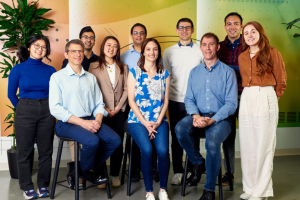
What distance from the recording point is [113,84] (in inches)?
121

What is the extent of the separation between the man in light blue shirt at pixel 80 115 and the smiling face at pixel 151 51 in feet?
2.07

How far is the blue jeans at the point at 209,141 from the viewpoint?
8.31ft

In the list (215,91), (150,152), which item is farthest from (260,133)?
(150,152)

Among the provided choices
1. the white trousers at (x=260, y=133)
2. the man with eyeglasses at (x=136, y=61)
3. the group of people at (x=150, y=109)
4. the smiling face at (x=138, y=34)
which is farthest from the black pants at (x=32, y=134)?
the white trousers at (x=260, y=133)

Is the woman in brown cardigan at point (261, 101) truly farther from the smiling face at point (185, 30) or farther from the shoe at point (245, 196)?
the smiling face at point (185, 30)

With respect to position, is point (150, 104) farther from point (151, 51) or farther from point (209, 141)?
point (209, 141)

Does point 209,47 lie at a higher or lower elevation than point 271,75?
higher

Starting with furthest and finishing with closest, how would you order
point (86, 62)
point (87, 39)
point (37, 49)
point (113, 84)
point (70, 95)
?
point (87, 39) < point (86, 62) < point (113, 84) < point (37, 49) < point (70, 95)

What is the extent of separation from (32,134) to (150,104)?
1.20m

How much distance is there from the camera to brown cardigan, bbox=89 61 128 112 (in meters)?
3.03

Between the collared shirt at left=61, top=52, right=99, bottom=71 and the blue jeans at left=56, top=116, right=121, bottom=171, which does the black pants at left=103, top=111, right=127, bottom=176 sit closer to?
the blue jeans at left=56, top=116, right=121, bottom=171

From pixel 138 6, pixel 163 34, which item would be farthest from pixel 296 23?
pixel 138 6

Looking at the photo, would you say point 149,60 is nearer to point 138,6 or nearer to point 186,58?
point 186,58

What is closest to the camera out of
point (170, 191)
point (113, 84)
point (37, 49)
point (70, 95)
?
point (70, 95)
